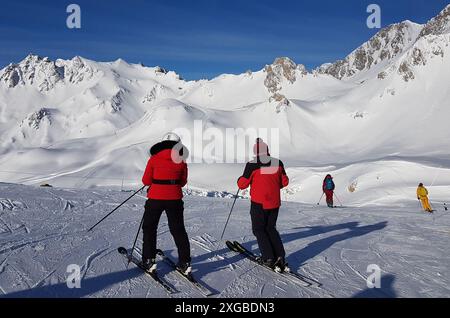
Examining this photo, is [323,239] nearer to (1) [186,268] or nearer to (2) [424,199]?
(1) [186,268]

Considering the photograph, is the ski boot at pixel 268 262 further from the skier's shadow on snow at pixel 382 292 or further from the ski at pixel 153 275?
the ski at pixel 153 275

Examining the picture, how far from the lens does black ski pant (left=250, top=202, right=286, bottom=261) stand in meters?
7.12

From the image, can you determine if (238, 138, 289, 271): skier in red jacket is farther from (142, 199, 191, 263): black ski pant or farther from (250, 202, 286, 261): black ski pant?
(142, 199, 191, 263): black ski pant

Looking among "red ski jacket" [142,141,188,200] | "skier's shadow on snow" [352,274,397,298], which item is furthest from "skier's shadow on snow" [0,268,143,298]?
"skier's shadow on snow" [352,274,397,298]

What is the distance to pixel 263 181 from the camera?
7102 mm

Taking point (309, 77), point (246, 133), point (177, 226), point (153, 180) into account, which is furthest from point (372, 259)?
point (309, 77)

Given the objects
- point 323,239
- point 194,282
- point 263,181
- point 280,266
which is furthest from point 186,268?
point 323,239

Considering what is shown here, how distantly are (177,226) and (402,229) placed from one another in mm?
8376

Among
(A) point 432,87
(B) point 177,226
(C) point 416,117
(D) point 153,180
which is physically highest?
(A) point 432,87

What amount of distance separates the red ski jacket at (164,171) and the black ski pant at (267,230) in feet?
4.91

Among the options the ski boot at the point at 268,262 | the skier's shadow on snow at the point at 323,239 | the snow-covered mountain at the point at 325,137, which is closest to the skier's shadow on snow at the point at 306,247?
the skier's shadow on snow at the point at 323,239

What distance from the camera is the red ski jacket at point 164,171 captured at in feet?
20.8

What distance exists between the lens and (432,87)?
317 ft

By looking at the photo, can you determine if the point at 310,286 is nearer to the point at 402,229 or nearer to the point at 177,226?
the point at 177,226
